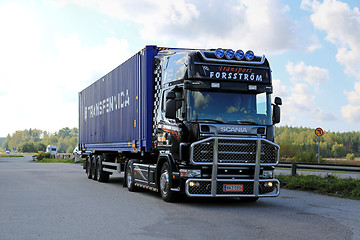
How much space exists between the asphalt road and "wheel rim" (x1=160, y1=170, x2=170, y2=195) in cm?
39

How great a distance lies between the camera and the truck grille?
1071 cm

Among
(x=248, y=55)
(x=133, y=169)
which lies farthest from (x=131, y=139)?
(x=248, y=55)

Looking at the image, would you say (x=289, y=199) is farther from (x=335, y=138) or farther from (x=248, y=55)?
(x=335, y=138)

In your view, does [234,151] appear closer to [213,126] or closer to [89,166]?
[213,126]

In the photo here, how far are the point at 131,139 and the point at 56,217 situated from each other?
623 centimetres

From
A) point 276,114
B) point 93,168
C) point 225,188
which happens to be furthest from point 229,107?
point 93,168

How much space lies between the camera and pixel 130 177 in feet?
50.8

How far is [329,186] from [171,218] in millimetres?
7848

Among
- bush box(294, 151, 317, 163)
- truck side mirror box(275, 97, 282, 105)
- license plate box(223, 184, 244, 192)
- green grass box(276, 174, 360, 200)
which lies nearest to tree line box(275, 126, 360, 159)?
bush box(294, 151, 317, 163)

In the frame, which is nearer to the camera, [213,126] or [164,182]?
[213,126]

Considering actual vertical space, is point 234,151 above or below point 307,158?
above

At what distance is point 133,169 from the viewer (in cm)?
1519

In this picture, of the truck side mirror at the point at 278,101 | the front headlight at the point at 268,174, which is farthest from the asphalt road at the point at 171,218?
the truck side mirror at the point at 278,101

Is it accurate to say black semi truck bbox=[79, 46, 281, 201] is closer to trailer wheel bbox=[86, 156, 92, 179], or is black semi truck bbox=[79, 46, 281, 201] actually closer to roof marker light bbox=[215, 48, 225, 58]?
roof marker light bbox=[215, 48, 225, 58]
